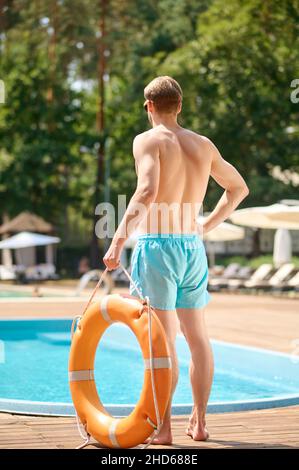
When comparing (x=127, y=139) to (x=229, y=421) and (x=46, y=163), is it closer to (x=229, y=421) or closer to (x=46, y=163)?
(x=46, y=163)

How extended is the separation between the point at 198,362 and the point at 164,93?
1.46 metres

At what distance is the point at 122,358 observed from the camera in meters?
12.4

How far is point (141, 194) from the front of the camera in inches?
188

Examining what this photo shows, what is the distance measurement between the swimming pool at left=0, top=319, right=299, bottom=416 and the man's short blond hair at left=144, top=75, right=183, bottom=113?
2053 millimetres

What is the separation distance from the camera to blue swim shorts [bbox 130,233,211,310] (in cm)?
488

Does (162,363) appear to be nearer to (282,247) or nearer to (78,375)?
(78,375)

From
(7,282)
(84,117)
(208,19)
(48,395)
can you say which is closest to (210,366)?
(48,395)

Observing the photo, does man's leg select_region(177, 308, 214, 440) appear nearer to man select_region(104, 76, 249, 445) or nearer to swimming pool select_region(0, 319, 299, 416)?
man select_region(104, 76, 249, 445)

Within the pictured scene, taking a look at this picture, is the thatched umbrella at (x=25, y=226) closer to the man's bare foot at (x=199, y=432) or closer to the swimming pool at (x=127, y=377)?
the swimming pool at (x=127, y=377)

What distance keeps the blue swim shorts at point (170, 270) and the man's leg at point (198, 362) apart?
6cm

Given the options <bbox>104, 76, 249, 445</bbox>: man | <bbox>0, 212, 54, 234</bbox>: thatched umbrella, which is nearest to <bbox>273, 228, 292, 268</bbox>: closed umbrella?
<bbox>0, 212, 54, 234</bbox>: thatched umbrella

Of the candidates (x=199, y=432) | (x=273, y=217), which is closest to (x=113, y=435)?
(x=199, y=432)

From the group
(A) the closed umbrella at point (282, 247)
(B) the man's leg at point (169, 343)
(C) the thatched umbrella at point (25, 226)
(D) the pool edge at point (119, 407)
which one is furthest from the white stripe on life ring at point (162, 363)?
(C) the thatched umbrella at point (25, 226)
